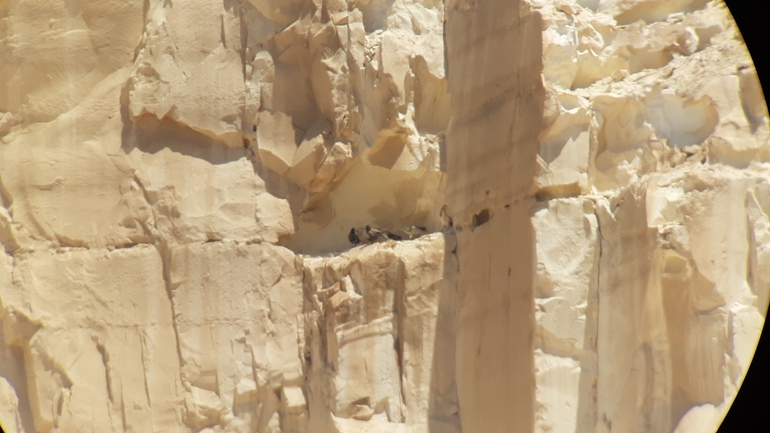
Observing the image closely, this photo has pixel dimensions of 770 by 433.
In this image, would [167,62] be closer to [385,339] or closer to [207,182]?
[207,182]

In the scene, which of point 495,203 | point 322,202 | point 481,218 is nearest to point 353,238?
point 322,202

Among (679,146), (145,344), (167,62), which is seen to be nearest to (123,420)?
(145,344)

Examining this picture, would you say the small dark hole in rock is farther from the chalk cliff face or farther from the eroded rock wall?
the eroded rock wall

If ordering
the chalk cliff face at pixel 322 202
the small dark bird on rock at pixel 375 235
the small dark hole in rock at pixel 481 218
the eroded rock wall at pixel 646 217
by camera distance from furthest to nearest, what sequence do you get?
the small dark bird on rock at pixel 375 235, the small dark hole in rock at pixel 481 218, the chalk cliff face at pixel 322 202, the eroded rock wall at pixel 646 217

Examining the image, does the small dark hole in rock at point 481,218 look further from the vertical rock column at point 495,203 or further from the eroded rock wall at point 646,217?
the eroded rock wall at point 646,217

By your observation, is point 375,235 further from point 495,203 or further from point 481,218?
point 495,203

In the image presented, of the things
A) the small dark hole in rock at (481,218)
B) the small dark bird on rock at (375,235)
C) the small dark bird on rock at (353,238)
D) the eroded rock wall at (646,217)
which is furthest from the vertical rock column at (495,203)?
the small dark bird on rock at (353,238)
